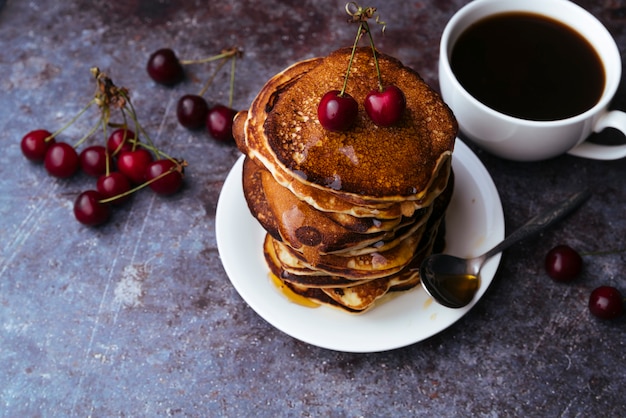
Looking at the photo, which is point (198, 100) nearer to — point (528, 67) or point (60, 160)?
point (60, 160)

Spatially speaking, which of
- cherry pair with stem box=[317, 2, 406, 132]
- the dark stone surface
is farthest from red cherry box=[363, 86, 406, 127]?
the dark stone surface

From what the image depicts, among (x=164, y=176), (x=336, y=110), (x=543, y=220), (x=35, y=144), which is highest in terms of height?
(x=336, y=110)

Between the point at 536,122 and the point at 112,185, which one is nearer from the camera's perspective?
the point at 536,122

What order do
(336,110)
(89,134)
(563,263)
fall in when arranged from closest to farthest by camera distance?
(336,110) < (563,263) < (89,134)

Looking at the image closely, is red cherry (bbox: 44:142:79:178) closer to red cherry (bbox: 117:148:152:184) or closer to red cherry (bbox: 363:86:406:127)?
red cherry (bbox: 117:148:152:184)

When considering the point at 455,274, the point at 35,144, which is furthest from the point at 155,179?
the point at 455,274

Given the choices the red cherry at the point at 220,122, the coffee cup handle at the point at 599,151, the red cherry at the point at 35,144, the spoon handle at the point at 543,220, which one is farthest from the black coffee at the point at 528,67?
the red cherry at the point at 35,144
